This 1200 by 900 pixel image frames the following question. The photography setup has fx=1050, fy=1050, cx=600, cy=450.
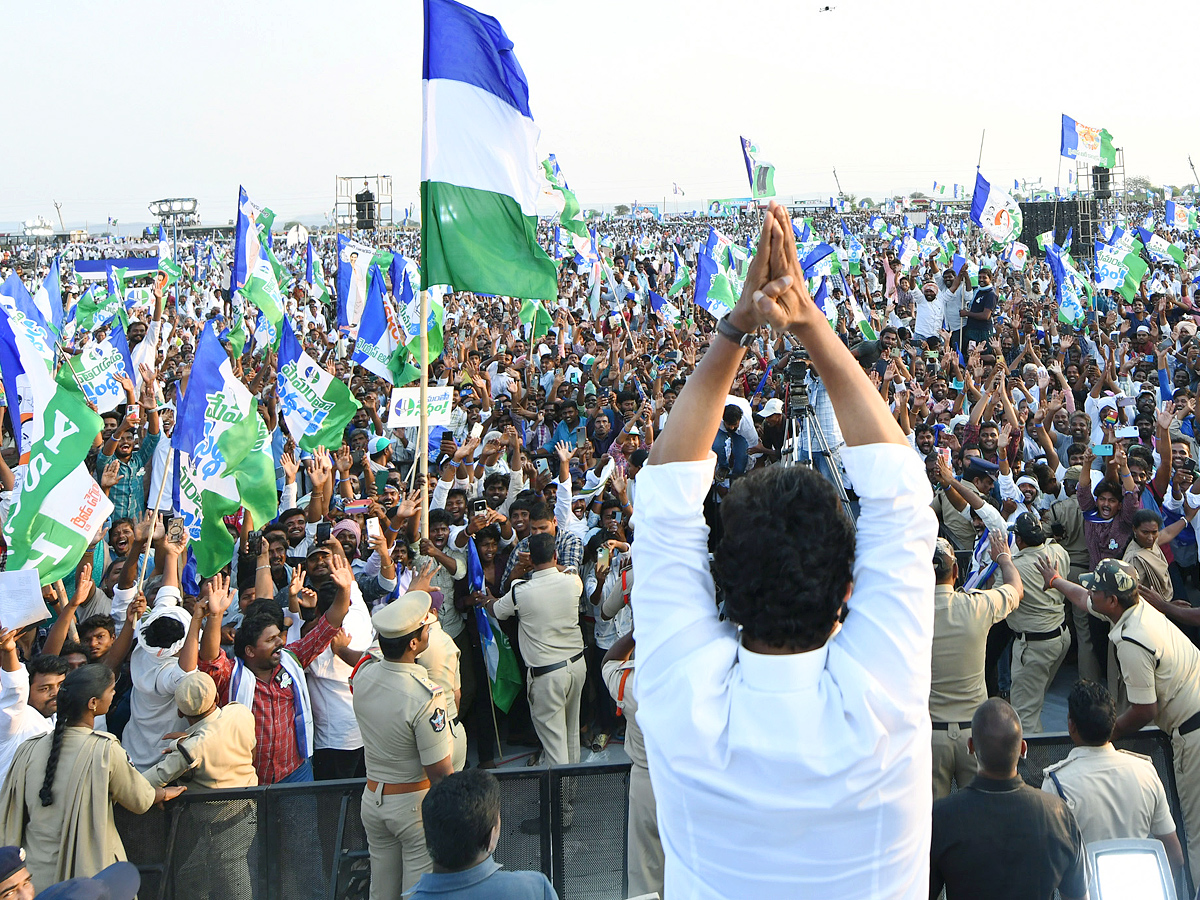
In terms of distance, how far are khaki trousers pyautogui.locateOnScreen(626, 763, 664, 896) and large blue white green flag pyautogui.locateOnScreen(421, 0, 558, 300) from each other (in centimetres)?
280

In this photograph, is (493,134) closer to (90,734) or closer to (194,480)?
(194,480)

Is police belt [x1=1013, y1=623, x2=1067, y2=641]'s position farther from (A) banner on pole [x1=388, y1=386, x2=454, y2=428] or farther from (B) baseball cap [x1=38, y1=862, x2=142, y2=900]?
(B) baseball cap [x1=38, y1=862, x2=142, y2=900]

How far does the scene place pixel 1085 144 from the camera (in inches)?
945

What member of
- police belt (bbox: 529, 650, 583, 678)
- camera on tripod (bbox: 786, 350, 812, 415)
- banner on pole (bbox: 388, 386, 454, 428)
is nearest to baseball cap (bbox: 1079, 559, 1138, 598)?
camera on tripod (bbox: 786, 350, 812, 415)

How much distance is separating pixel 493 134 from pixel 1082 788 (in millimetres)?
4570

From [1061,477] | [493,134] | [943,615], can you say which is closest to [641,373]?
[1061,477]

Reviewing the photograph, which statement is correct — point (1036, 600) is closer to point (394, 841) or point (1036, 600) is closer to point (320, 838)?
point (394, 841)

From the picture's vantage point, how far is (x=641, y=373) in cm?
1288

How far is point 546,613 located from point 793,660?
466cm

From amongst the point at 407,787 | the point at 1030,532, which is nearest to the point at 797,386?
the point at 407,787

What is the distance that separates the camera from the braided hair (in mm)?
3938

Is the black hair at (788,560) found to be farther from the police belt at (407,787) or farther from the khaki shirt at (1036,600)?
the khaki shirt at (1036,600)

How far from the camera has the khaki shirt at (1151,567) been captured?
630 centimetres

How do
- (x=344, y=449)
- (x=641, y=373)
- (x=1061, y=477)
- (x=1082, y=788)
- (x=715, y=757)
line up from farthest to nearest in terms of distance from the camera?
(x=641, y=373) < (x=344, y=449) < (x=1061, y=477) < (x=1082, y=788) < (x=715, y=757)
